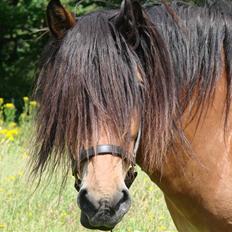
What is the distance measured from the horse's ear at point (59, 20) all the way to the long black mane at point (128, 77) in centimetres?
4

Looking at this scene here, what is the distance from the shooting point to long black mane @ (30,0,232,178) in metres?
2.36

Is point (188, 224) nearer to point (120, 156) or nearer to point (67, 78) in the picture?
point (120, 156)

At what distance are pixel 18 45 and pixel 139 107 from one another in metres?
12.9

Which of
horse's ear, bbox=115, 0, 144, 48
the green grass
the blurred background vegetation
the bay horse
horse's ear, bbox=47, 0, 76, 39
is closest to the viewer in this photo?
the bay horse

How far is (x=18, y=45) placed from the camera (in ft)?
49.0

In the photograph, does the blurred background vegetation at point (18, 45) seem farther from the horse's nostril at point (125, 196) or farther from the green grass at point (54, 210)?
the horse's nostril at point (125, 196)

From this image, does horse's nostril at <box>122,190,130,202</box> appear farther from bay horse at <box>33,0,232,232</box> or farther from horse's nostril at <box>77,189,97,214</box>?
horse's nostril at <box>77,189,97,214</box>

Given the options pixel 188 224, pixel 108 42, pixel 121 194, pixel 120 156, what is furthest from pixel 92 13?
pixel 188 224

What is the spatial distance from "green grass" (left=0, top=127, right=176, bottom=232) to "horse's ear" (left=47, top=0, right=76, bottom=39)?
5.73 ft

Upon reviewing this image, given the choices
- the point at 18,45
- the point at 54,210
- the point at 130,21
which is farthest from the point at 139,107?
the point at 18,45

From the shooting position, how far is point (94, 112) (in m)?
2.33

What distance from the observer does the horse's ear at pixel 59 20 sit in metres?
2.54

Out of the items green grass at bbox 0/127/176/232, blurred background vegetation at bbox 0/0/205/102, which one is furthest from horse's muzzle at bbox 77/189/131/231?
blurred background vegetation at bbox 0/0/205/102

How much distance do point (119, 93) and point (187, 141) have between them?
0.40m
